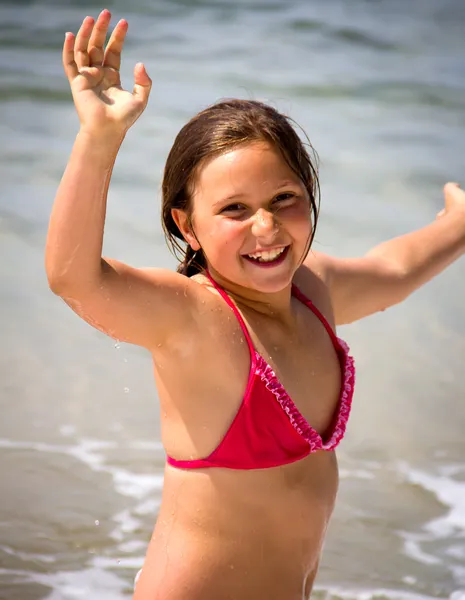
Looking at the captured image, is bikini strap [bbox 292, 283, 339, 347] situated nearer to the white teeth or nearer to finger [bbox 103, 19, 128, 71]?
the white teeth

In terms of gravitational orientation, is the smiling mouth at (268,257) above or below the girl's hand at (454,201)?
above

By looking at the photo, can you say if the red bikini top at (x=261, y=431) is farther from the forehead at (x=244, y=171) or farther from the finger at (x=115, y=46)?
the finger at (x=115, y=46)

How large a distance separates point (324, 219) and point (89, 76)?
4.09 m

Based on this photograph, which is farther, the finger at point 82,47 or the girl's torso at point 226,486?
the girl's torso at point 226,486

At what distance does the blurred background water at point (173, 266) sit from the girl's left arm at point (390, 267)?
1.00 meters

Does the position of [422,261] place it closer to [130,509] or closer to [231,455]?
[231,455]

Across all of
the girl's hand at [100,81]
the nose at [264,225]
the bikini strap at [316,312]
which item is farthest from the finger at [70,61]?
the bikini strap at [316,312]

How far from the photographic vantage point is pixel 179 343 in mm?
1938

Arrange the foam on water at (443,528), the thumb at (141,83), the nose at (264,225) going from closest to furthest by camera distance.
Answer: the thumb at (141,83) → the nose at (264,225) → the foam on water at (443,528)

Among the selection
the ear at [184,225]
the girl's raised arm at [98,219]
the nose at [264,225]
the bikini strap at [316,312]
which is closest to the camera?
the girl's raised arm at [98,219]

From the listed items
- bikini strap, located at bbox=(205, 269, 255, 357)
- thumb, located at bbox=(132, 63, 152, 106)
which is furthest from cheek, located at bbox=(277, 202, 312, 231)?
thumb, located at bbox=(132, 63, 152, 106)

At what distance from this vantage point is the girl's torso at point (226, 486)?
77.7 inches

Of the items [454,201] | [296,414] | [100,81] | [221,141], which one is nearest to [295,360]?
[296,414]

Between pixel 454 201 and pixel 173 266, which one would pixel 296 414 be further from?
pixel 173 266
